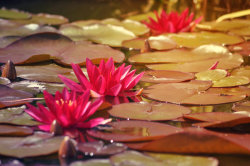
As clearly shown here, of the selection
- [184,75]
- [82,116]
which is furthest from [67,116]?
[184,75]

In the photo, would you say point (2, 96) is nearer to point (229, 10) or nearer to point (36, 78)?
point (36, 78)

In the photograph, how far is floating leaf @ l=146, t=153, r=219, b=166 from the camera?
1.13m

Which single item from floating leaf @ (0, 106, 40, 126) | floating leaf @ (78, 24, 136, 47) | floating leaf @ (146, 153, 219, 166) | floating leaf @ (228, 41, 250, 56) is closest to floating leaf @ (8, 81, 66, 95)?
floating leaf @ (0, 106, 40, 126)

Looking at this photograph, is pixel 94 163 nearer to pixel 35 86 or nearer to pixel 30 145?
pixel 30 145

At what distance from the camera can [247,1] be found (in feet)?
12.3

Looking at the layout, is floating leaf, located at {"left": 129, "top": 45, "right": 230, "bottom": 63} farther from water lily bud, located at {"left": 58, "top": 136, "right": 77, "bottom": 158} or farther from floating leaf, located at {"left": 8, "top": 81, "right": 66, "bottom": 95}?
water lily bud, located at {"left": 58, "top": 136, "right": 77, "bottom": 158}

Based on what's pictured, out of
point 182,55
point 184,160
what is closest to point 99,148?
point 184,160

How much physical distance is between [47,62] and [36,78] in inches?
13.5

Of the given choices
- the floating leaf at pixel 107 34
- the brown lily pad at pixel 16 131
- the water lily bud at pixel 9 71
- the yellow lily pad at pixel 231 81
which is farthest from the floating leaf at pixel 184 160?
the floating leaf at pixel 107 34

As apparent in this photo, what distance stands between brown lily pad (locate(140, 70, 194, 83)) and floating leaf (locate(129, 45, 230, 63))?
23 centimetres

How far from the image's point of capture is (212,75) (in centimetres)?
195

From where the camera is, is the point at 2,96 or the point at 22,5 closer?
the point at 2,96

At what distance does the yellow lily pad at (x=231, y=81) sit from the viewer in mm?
1854

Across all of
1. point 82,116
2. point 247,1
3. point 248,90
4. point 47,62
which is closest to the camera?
point 82,116
